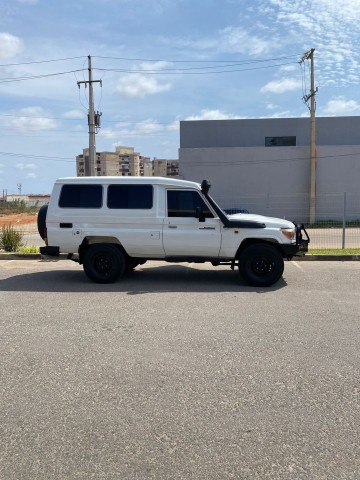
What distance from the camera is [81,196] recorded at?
29.4 ft

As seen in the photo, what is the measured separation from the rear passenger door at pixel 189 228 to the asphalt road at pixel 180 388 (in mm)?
1413

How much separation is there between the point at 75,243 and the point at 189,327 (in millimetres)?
3944

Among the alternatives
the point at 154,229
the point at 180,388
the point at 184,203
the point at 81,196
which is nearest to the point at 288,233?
the point at 184,203

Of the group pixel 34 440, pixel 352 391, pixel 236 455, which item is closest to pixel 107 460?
pixel 34 440

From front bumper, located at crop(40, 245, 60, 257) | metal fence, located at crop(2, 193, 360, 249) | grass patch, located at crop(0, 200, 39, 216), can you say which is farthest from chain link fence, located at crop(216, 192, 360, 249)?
grass patch, located at crop(0, 200, 39, 216)

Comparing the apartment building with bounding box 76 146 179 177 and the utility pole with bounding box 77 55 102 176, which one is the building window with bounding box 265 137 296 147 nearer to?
the utility pole with bounding box 77 55 102 176

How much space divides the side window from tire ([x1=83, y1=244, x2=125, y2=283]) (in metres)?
1.33

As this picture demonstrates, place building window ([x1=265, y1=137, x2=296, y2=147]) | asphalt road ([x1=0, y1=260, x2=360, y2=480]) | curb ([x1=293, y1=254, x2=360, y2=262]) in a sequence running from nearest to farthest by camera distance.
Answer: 1. asphalt road ([x1=0, y1=260, x2=360, y2=480])
2. curb ([x1=293, y1=254, x2=360, y2=262])
3. building window ([x1=265, y1=137, x2=296, y2=147])

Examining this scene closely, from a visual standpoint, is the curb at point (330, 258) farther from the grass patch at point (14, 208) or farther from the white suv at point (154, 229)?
the grass patch at point (14, 208)

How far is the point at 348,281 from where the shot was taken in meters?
8.99

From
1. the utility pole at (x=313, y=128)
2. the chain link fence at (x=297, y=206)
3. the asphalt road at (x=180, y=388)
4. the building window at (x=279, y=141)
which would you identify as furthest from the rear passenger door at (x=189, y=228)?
the building window at (x=279, y=141)

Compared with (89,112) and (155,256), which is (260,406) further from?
(89,112)

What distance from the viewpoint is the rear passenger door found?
8.57 metres

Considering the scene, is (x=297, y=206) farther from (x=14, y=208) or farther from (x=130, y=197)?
(x=14, y=208)
